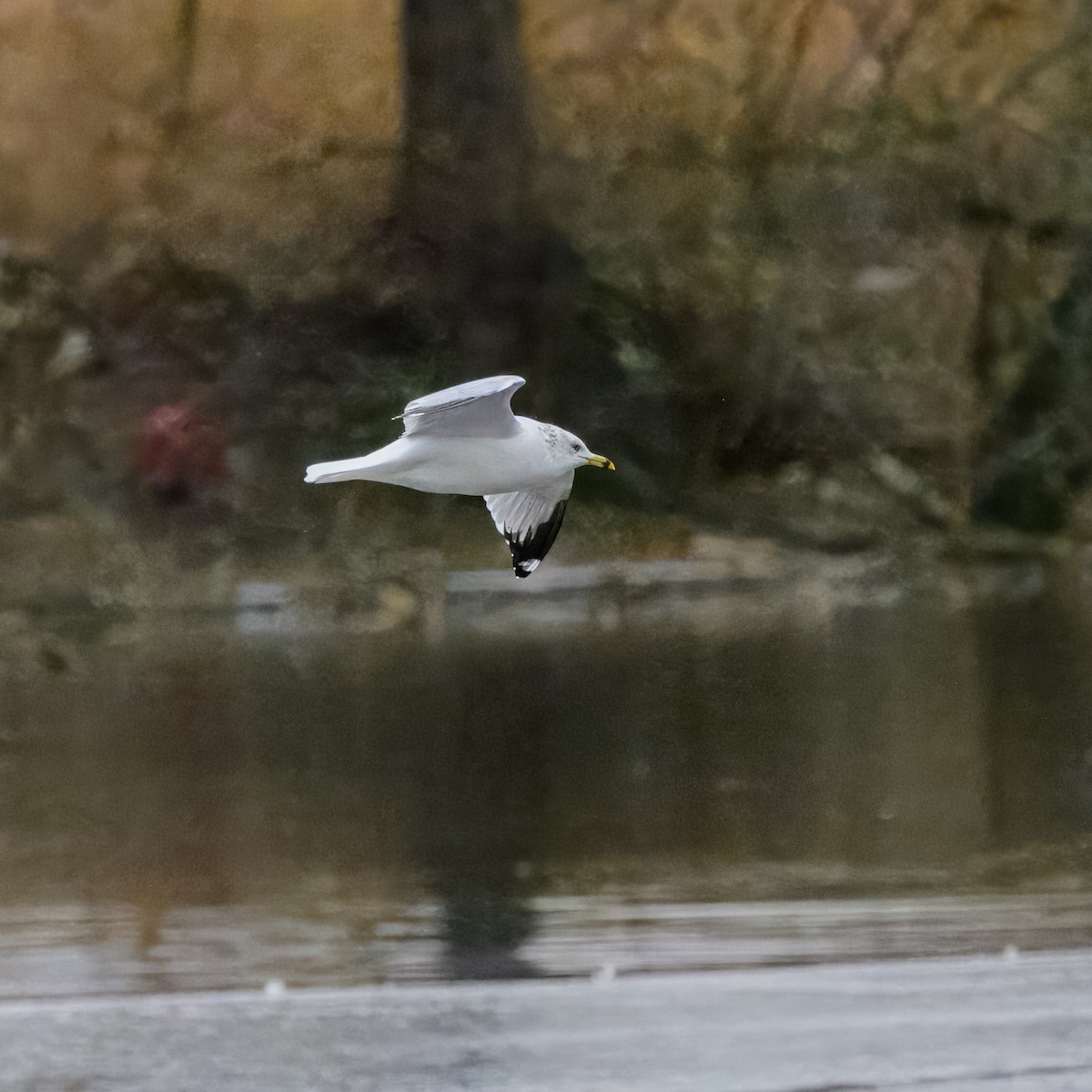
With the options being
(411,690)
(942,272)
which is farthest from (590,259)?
(411,690)

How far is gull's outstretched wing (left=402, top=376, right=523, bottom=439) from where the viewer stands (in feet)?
4.74

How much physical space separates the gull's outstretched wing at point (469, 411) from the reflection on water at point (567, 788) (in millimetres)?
1175

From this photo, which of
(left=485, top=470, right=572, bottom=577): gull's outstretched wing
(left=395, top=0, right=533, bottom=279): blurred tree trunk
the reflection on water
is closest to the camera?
(left=485, top=470, right=572, bottom=577): gull's outstretched wing

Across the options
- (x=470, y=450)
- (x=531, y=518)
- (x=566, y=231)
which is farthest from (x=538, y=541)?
(x=566, y=231)

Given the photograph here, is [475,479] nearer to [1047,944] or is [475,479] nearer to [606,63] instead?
[606,63]

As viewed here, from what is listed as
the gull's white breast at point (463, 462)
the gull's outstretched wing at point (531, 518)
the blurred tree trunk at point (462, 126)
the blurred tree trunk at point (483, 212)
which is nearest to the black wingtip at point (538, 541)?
the gull's outstretched wing at point (531, 518)

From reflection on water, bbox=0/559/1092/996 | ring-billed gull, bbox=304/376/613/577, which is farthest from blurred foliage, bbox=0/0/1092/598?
ring-billed gull, bbox=304/376/613/577

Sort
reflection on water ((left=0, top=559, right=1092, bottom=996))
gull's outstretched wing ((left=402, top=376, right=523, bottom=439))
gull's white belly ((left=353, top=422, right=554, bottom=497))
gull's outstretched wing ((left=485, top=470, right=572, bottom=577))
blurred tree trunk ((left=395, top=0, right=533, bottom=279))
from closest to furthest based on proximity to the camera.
A: gull's outstretched wing ((left=402, top=376, right=523, bottom=439))
gull's white belly ((left=353, top=422, right=554, bottom=497))
gull's outstretched wing ((left=485, top=470, right=572, bottom=577))
blurred tree trunk ((left=395, top=0, right=533, bottom=279))
reflection on water ((left=0, top=559, right=1092, bottom=996))

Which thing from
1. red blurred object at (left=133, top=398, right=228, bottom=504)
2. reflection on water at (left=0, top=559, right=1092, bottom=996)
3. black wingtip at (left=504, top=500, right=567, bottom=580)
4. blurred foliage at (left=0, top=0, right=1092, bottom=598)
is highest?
blurred foliage at (left=0, top=0, right=1092, bottom=598)

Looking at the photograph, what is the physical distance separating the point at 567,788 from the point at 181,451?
880mm

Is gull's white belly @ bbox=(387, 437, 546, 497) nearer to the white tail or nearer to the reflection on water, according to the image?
the white tail

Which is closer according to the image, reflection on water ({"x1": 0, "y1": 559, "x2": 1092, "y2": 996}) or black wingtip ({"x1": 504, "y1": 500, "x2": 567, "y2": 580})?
black wingtip ({"x1": 504, "y1": 500, "x2": 567, "y2": 580})

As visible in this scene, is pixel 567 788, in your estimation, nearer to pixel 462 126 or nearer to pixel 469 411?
pixel 462 126

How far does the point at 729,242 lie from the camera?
265 centimetres
